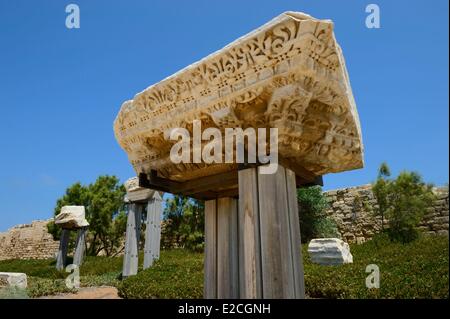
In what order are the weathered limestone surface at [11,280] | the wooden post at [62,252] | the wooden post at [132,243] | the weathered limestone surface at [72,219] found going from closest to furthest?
1. the weathered limestone surface at [11,280]
2. the wooden post at [132,243]
3. the wooden post at [62,252]
4. the weathered limestone surface at [72,219]

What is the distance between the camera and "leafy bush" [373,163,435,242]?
31.8ft

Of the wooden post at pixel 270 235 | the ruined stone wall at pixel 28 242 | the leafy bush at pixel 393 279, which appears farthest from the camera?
the ruined stone wall at pixel 28 242

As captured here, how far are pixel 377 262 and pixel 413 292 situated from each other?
260 cm

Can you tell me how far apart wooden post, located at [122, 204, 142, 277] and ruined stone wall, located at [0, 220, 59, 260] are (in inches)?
570

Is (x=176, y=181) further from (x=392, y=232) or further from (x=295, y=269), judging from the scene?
(x=392, y=232)

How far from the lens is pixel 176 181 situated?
2.61 metres

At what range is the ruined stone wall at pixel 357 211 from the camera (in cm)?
1050

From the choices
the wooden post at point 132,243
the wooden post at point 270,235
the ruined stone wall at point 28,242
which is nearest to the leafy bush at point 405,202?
the wooden post at point 132,243

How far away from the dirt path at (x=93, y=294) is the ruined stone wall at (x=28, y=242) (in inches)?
601

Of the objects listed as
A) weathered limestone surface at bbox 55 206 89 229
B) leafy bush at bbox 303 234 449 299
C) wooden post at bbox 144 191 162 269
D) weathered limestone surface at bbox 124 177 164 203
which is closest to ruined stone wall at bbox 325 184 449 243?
leafy bush at bbox 303 234 449 299

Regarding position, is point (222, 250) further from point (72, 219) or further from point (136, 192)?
point (72, 219)

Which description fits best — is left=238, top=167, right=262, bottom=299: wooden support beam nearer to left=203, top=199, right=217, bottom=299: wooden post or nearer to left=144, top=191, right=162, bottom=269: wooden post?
left=203, top=199, right=217, bottom=299: wooden post

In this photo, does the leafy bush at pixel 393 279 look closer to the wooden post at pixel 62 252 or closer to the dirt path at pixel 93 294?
the dirt path at pixel 93 294

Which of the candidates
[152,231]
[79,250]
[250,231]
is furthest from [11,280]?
[250,231]
